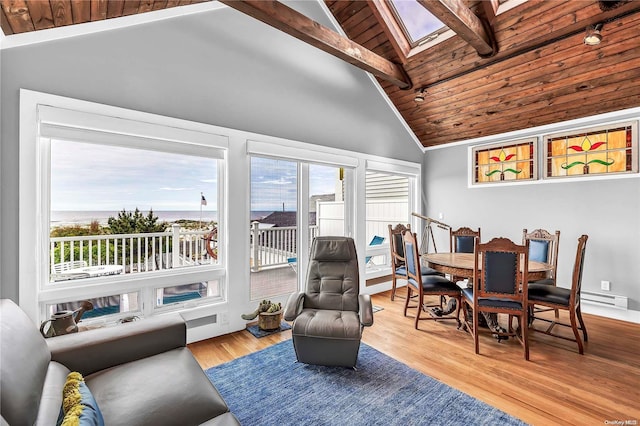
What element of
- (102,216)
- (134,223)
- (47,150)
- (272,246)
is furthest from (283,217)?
(47,150)

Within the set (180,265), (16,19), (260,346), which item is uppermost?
(16,19)

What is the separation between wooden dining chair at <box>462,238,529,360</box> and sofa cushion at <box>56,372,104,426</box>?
278 cm

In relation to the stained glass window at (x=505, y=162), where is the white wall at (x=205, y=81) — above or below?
above

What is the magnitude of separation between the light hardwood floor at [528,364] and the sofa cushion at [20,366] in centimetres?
143

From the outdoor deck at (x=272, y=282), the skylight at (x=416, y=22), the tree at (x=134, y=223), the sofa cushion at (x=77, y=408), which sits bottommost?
the outdoor deck at (x=272, y=282)

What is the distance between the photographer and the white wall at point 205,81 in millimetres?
2207

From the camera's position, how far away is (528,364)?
8.51 ft

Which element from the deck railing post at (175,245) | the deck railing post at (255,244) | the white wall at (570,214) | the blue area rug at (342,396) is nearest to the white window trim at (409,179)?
the white wall at (570,214)

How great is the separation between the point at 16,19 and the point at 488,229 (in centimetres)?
587

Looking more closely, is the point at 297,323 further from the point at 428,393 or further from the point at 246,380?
the point at 428,393

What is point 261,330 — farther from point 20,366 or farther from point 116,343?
point 20,366

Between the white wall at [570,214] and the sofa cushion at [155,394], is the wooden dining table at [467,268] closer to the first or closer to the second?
the white wall at [570,214]

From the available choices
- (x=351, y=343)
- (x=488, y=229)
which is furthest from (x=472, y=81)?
(x=351, y=343)

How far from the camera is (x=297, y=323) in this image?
2.49 meters
